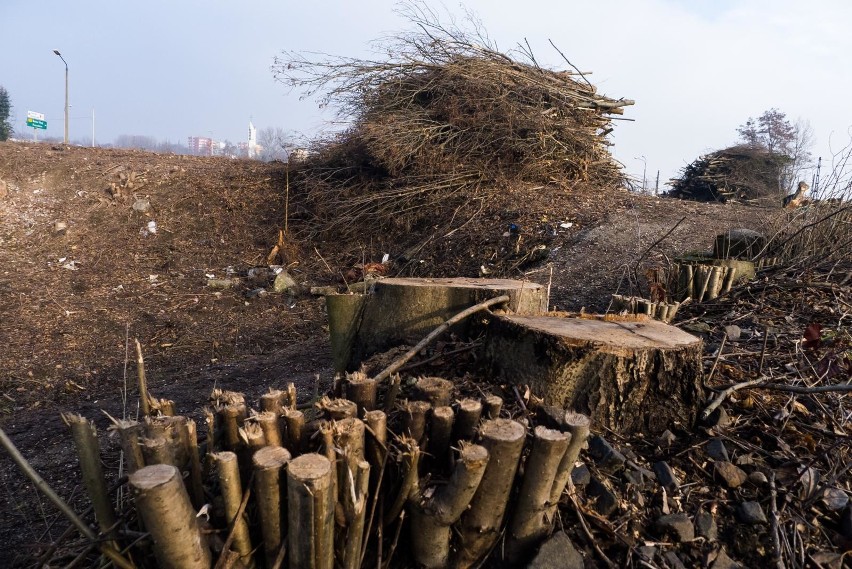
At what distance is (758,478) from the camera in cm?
208

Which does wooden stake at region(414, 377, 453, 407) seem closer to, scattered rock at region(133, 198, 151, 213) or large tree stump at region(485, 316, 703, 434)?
large tree stump at region(485, 316, 703, 434)

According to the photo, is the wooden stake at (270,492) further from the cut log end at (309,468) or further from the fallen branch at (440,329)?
the fallen branch at (440,329)

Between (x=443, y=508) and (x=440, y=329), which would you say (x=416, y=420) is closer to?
(x=443, y=508)

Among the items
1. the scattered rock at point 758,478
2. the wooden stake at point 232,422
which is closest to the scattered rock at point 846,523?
the scattered rock at point 758,478

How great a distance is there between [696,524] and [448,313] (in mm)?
1481

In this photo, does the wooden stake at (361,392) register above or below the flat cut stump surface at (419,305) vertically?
below

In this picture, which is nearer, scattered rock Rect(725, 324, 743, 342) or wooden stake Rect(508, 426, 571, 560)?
wooden stake Rect(508, 426, 571, 560)

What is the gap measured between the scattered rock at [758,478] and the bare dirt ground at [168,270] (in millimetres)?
2820

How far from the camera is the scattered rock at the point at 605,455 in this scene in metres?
2.08

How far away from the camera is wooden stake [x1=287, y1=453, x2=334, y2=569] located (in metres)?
1.45

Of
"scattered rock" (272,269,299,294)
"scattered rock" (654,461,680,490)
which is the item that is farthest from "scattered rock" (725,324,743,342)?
"scattered rock" (272,269,299,294)

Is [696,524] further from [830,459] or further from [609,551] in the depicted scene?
[830,459]

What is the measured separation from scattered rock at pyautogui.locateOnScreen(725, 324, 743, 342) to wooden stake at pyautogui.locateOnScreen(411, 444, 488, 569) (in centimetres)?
251

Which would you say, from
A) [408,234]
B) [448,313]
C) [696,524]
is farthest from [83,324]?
[696,524]
